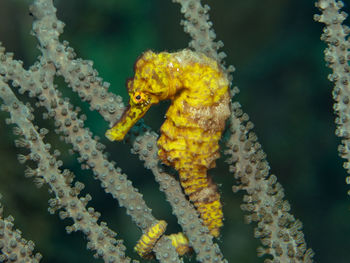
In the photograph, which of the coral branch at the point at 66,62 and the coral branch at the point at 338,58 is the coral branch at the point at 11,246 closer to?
the coral branch at the point at 66,62

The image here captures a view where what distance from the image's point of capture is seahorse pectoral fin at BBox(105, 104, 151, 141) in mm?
2738

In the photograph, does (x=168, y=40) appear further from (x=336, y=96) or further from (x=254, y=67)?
(x=336, y=96)

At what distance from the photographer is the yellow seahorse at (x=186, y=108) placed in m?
2.69

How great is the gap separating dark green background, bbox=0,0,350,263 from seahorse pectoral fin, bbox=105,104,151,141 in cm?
290

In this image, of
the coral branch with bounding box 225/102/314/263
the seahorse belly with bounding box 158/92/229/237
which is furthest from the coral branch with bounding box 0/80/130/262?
the coral branch with bounding box 225/102/314/263

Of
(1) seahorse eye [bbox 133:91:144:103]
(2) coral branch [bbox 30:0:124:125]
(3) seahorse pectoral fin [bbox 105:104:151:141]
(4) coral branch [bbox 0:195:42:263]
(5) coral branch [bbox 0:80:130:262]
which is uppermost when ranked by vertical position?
(2) coral branch [bbox 30:0:124:125]

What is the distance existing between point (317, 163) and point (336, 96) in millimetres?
3710

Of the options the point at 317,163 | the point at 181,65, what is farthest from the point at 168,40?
the point at 181,65

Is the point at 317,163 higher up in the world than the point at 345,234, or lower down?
higher up

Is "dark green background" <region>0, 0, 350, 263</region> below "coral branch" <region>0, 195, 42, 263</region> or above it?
above

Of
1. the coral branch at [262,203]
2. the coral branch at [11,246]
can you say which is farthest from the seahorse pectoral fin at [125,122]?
the coral branch at [11,246]

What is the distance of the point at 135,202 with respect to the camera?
Answer: 274 cm

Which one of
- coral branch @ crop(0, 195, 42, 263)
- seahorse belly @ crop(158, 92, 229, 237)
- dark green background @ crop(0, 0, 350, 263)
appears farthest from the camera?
dark green background @ crop(0, 0, 350, 263)

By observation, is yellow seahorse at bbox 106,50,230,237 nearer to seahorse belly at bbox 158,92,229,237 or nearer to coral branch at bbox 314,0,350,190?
seahorse belly at bbox 158,92,229,237
